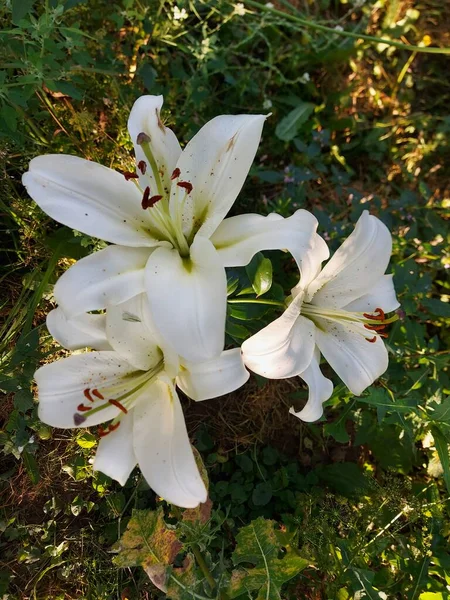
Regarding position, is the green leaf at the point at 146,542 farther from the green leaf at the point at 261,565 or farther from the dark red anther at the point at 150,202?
the dark red anther at the point at 150,202

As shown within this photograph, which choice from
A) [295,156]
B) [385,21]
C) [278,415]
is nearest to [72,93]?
[295,156]

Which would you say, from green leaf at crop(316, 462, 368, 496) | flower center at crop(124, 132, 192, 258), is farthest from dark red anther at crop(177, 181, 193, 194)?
green leaf at crop(316, 462, 368, 496)

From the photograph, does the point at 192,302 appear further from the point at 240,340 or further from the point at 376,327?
the point at 376,327

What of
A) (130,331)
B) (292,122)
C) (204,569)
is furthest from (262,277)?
(292,122)

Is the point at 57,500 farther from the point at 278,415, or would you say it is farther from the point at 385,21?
the point at 385,21

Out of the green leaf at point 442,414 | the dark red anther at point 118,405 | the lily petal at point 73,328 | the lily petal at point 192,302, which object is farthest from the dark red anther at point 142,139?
the green leaf at point 442,414

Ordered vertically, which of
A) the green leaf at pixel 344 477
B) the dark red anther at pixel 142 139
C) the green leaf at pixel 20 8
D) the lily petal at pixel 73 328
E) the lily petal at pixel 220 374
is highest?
the green leaf at pixel 20 8
